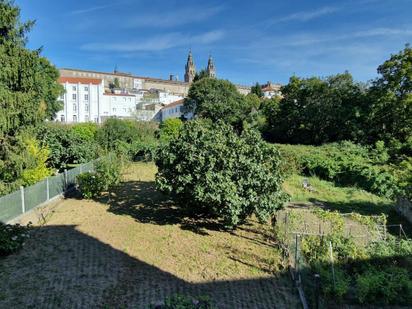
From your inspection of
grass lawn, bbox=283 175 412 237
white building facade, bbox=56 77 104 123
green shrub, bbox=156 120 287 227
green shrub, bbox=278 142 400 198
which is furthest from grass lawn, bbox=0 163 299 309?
white building facade, bbox=56 77 104 123

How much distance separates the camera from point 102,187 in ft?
52.0

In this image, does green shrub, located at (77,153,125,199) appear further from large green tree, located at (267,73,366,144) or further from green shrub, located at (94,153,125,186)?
large green tree, located at (267,73,366,144)

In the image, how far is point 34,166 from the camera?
16359 mm

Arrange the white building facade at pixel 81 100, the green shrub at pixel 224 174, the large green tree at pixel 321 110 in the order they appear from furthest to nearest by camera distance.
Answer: the white building facade at pixel 81 100 → the large green tree at pixel 321 110 → the green shrub at pixel 224 174

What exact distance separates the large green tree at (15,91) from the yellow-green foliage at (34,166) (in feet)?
0.93

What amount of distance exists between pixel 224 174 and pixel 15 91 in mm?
10975

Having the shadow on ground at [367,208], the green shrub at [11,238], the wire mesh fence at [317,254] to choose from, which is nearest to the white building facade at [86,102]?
the shadow on ground at [367,208]

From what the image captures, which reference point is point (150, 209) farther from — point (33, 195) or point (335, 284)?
point (335, 284)

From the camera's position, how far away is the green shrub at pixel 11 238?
30.4ft

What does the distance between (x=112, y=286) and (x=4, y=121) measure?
401 inches

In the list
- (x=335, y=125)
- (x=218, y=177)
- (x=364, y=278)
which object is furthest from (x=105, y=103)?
(x=364, y=278)

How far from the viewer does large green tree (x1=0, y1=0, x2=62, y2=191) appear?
14766 mm

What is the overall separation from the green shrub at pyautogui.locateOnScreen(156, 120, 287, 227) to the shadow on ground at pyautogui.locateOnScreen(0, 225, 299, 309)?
2747 millimetres

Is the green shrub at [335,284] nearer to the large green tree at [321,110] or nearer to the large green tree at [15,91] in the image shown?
the large green tree at [15,91]
